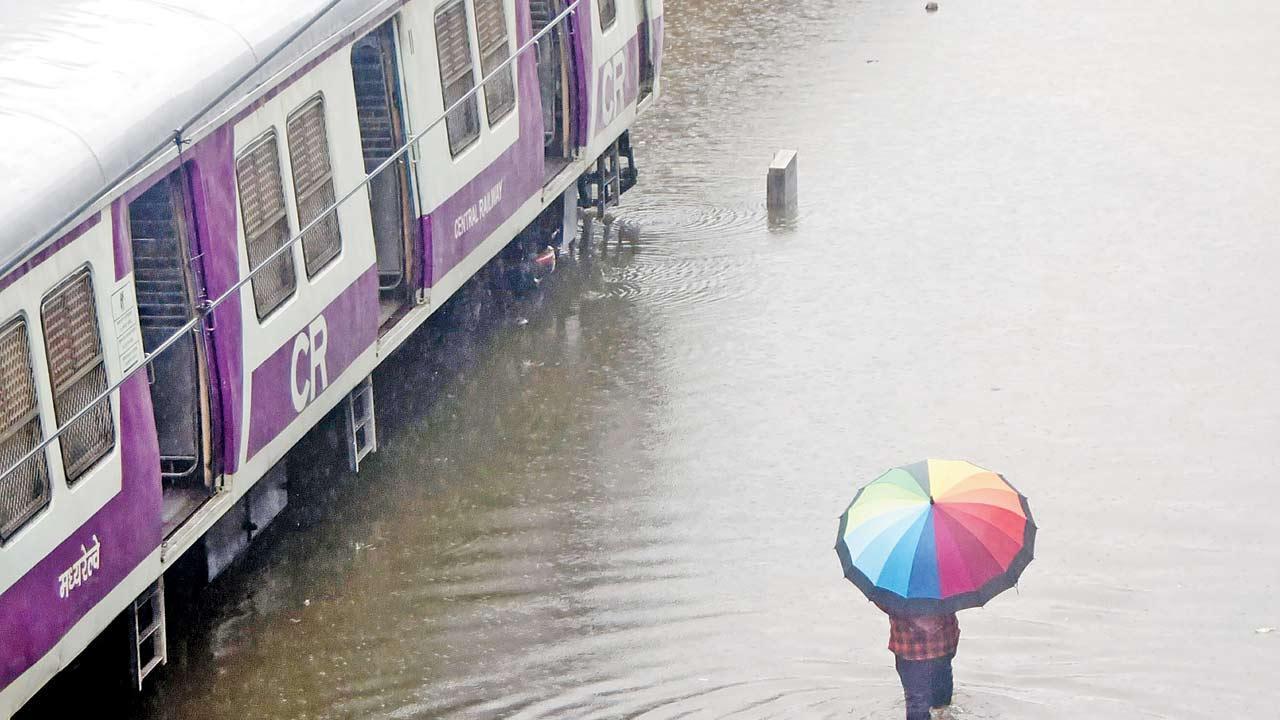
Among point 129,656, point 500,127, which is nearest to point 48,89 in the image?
point 129,656

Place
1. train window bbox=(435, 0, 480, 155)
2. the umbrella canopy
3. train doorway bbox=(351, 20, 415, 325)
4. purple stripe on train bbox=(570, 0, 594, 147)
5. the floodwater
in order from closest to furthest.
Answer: the umbrella canopy → the floodwater → train doorway bbox=(351, 20, 415, 325) → train window bbox=(435, 0, 480, 155) → purple stripe on train bbox=(570, 0, 594, 147)

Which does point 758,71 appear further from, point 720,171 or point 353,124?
point 353,124

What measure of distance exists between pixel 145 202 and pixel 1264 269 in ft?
27.6

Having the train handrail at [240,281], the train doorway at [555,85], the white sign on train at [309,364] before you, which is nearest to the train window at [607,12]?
the train doorway at [555,85]

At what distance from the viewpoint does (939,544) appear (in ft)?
25.1

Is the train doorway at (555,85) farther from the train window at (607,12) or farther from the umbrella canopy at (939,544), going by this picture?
the umbrella canopy at (939,544)

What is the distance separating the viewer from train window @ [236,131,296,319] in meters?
9.57

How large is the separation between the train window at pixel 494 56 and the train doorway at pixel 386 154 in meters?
1.07

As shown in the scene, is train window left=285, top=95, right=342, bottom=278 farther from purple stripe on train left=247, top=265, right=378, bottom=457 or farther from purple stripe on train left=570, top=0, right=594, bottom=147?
purple stripe on train left=570, top=0, right=594, bottom=147

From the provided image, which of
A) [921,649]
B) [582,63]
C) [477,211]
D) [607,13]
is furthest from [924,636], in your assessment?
[607,13]

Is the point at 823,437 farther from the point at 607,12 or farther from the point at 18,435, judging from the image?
the point at 18,435

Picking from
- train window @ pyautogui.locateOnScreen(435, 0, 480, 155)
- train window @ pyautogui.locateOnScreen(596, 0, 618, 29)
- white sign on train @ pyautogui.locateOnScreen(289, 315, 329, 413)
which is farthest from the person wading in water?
train window @ pyautogui.locateOnScreen(596, 0, 618, 29)

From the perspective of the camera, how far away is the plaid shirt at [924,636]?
8.01 m

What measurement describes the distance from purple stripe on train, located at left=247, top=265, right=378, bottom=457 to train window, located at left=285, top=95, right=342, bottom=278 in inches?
11.3
